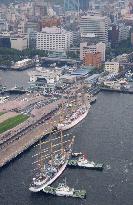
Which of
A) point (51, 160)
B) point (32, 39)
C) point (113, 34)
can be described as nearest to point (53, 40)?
point (32, 39)

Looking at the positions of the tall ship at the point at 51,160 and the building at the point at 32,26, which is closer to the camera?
the tall ship at the point at 51,160

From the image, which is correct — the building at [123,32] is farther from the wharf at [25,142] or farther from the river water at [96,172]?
the wharf at [25,142]

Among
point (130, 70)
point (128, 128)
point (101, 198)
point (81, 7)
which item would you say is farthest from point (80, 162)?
point (81, 7)

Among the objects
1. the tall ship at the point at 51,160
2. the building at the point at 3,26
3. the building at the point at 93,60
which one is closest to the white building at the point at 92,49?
the building at the point at 93,60

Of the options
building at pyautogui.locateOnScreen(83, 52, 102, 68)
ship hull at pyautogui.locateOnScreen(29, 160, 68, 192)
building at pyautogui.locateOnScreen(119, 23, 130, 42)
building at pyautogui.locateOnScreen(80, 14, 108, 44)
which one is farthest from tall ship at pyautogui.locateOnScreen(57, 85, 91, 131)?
building at pyautogui.locateOnScreen(119, 23, 130, 42)

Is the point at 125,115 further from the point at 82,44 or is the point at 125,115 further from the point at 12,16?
the point at 12,16

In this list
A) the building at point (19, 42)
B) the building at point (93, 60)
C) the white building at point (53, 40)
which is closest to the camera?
the building at point (93, 60)

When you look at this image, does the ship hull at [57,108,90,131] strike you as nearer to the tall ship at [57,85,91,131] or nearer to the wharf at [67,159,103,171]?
the tall ship at [57,85,91,131]
